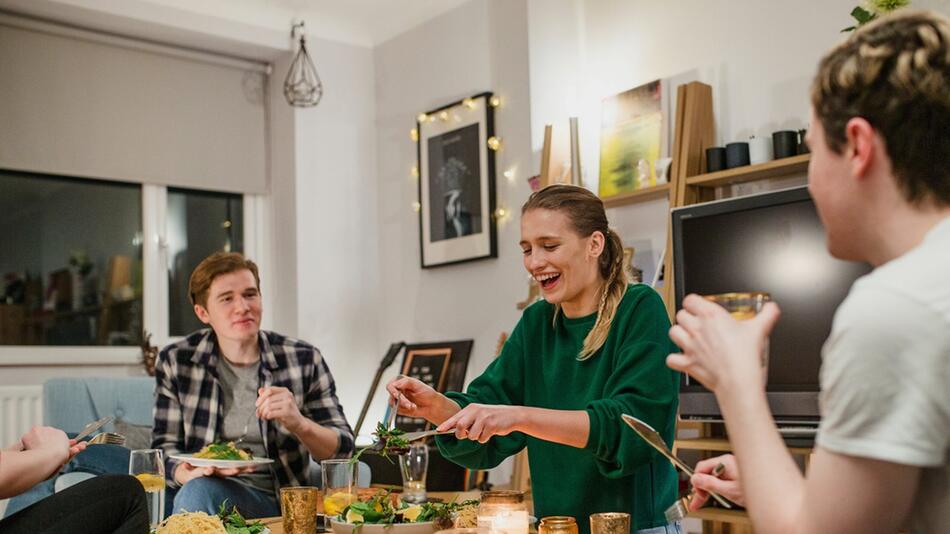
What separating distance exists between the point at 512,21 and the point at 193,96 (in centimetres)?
182

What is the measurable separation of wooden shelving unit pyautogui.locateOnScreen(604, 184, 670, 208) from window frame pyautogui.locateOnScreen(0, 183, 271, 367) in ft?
7.38

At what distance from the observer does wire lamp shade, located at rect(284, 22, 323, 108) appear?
5.01m

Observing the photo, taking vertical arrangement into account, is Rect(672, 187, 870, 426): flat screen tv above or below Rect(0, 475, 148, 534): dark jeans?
above

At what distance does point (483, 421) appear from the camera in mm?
1675

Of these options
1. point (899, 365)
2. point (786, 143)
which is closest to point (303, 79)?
point (786, 143)

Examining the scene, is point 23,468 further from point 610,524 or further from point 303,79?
point 303,79

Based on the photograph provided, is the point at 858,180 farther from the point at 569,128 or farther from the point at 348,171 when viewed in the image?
the point at 348,171

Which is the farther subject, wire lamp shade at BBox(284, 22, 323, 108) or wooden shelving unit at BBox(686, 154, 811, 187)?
wire lamp shade at BBox(284, 22, 323, 108)

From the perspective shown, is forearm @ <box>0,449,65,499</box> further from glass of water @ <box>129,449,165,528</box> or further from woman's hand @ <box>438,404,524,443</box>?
woman's hand @ <box>438,404,524,443</box>

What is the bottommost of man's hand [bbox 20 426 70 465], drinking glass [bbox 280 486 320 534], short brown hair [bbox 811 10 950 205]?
drinking glass [bbox 280 486 320 534]

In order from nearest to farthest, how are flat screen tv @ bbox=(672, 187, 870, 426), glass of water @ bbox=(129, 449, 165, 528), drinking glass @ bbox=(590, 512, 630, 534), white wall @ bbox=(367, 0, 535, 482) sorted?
drinking glass @ bbox=(590, 512, 630, 534) → glass of water @ bbox=(129, 449, 165, 528) → flat screen tv @ bbox=(672, 187, 870, 426) → white wall @ bbox=(367, 0, 535, 482)

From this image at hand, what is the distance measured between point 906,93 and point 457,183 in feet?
13.1

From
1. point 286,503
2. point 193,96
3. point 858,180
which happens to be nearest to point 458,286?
point 193,96

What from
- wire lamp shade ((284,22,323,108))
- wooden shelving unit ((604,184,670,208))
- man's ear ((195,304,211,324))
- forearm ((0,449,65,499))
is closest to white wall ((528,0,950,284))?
wooden shelving unit ((604,184,670,208))
